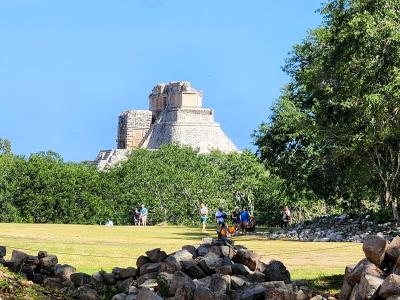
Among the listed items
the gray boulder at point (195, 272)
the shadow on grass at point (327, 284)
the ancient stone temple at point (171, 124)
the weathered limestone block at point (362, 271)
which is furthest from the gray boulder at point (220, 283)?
the ancient stone temple at point (171, 124)

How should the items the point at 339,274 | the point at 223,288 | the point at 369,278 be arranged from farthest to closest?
the point at 339,274
the point at 223,288
the point at 369,278

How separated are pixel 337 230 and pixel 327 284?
20552 mm

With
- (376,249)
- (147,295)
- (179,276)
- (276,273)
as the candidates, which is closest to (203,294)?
(147,295)

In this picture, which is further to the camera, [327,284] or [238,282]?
[327,284]

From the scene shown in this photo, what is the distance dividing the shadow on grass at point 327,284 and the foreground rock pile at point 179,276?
3.01ft

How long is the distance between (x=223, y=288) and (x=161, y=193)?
57.3m

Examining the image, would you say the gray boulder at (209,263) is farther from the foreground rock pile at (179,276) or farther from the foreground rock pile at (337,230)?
the foreground rock pile at (337,230)

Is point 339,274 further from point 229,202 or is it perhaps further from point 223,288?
point 229,202

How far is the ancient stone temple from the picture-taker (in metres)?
128

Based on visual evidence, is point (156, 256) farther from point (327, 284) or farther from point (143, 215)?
point (143, 215)

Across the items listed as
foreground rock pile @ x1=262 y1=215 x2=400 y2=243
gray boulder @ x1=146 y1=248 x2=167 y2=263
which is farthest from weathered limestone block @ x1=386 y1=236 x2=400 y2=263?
foreground rock pile @ x1=262 y1=215 x2=400 y2=243

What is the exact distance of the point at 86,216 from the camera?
64.9 m

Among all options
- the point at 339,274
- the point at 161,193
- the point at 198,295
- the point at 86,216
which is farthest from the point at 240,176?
the point at 198,295

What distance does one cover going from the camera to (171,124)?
133 m
